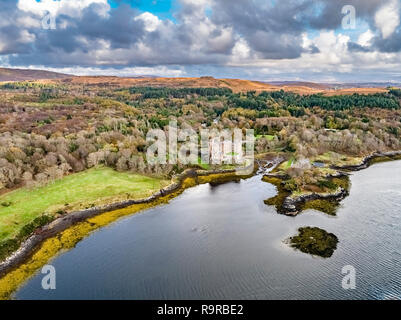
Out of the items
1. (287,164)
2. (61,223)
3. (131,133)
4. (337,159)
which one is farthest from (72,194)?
(337,159)

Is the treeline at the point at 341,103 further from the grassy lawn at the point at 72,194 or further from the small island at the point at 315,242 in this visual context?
the small island at the point at 315,242

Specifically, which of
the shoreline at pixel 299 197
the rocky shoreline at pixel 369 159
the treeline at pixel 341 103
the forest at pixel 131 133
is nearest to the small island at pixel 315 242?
the shoreline at pixel 299 197

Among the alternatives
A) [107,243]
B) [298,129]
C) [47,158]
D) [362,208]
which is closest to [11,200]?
[47,158]

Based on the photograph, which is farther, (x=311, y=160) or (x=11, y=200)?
(x=311, y=160)

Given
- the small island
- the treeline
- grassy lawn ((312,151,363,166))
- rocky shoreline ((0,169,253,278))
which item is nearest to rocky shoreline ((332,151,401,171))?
grassy lawn ((312,151,363,166))

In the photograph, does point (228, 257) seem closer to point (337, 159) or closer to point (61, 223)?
point (61, 223)
